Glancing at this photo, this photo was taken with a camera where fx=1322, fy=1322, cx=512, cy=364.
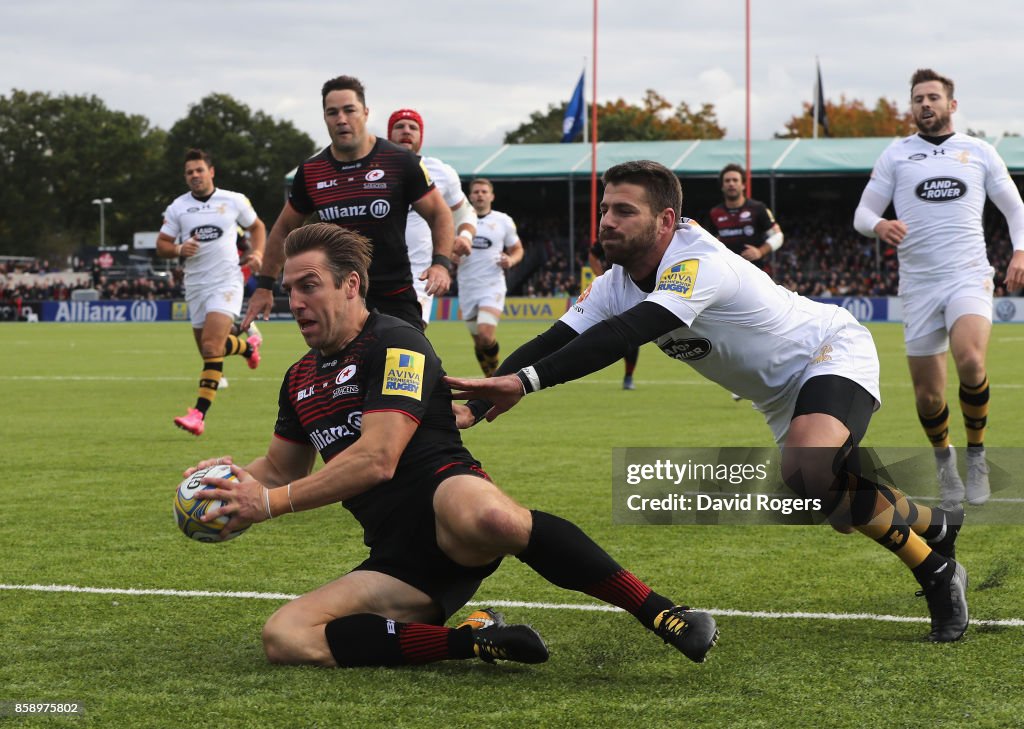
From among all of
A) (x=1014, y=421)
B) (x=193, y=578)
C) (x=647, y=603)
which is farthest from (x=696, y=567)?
(x=1014, y=421)

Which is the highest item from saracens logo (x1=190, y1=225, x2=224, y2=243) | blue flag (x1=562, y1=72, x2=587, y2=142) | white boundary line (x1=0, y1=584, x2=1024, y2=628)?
blue flag (x1=562, y1=72, x2=587, y2=142)

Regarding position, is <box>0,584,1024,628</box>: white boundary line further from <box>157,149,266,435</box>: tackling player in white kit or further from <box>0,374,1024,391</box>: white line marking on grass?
<box>0,374,1024,391</box>: white line marking on grass

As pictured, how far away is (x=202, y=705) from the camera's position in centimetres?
378

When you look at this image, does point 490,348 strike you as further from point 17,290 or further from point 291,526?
point 17,290

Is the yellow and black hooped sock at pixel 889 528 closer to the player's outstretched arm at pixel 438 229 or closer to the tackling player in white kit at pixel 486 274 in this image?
the player's outstretched arm at pixel 438 229

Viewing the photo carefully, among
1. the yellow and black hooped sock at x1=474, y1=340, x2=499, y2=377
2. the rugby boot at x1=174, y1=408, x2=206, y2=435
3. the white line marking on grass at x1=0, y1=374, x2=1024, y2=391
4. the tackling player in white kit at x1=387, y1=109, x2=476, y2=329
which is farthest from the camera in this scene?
the white line marking on grass at x1=0, y1=374, x2=1024, y2=391

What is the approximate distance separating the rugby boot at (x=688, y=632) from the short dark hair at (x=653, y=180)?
1.38 metres

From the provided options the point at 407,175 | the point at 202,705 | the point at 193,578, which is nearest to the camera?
the point at 202,705

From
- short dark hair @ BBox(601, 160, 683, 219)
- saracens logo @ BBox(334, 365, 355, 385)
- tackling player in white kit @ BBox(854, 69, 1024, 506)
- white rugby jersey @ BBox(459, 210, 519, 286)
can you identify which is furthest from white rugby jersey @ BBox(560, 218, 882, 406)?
white rugby jersey @ BBox(459, 210, 519, 286)

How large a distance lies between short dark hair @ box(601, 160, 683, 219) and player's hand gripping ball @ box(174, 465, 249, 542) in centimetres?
163

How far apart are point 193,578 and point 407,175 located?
3157 mm

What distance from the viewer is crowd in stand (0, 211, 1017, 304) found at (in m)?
49.5

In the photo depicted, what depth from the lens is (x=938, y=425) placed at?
7.89m

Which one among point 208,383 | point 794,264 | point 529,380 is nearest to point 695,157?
point 794,264
